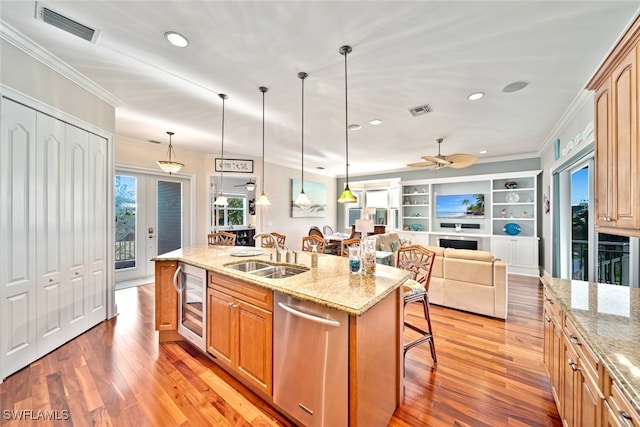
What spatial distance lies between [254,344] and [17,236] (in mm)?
2353

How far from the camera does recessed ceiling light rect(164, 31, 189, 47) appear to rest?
1981mm

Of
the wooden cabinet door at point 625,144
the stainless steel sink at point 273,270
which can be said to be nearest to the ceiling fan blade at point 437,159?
the wooden cabinet door at point 625,144

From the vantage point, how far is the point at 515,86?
279 cm

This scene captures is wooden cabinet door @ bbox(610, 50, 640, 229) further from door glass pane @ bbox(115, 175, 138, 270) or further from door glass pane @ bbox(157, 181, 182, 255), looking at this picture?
door glass pane @ bbox(115, 175, 138, 270)

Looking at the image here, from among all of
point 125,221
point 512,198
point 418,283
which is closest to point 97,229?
point 125,221

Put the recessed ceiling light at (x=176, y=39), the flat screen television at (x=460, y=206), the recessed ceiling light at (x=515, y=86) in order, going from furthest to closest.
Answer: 1. the flat screen television at (x=460, y=206)
2. the recessed ceiling light at (x=515, y=86)
3. the recessed ceiling light at (x=176, y=39)

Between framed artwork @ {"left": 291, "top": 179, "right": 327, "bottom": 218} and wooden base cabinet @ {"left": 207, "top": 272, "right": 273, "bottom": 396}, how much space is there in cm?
515

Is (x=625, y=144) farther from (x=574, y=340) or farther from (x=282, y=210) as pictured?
(x=282, y=210)

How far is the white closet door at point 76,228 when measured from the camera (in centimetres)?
269

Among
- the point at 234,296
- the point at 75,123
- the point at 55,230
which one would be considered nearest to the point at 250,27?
the point at 234,296

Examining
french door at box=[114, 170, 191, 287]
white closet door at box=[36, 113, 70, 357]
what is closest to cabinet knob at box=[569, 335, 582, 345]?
white closet door at box=[36, 113, 70, 357]

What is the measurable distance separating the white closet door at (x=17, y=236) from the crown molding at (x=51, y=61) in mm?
501

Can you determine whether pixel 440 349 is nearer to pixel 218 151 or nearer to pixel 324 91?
pixel 324 91

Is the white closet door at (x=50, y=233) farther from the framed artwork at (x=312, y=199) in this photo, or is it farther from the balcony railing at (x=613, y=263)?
the balcony railing at (x=613, y=263)
